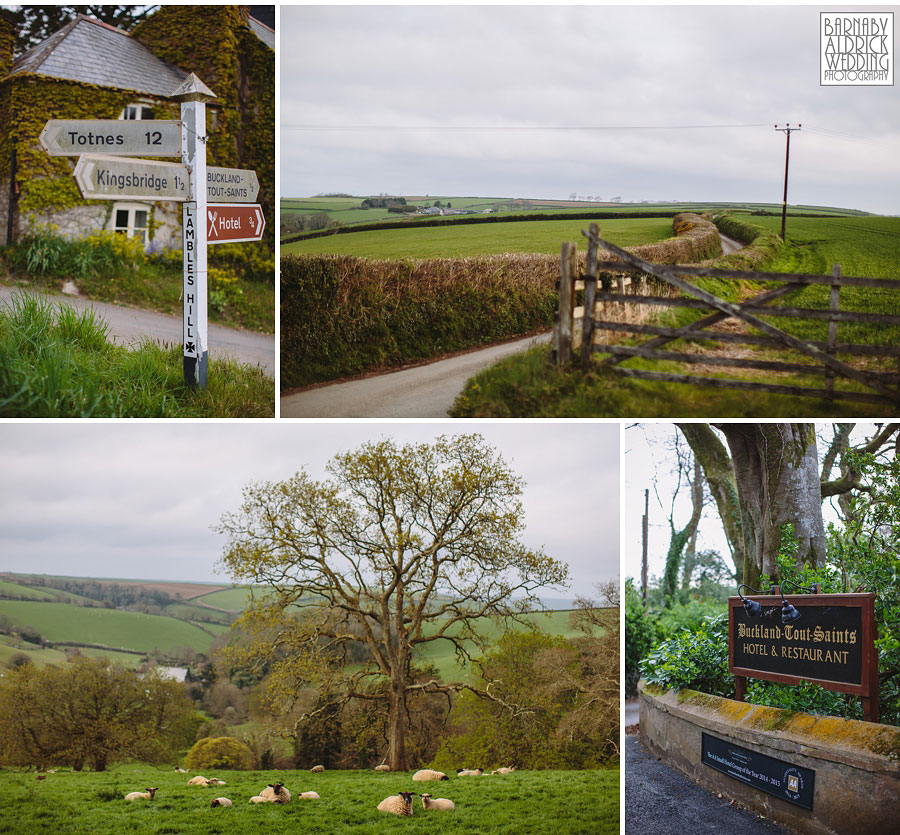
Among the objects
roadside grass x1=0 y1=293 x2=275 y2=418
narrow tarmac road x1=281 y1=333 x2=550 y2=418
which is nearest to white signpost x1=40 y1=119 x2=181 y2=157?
roadside grass x1=0 y1=293 x2=275 y2=418

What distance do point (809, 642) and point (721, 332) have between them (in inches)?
96.6

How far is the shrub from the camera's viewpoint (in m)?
7.07

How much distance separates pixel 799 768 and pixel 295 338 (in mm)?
5088

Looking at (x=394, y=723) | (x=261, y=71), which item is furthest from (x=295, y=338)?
(x=261, y=71)

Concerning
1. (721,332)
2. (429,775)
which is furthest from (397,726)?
(721,332)

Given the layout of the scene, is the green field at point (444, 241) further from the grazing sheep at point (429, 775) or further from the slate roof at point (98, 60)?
the slate roof at point (98, 60)

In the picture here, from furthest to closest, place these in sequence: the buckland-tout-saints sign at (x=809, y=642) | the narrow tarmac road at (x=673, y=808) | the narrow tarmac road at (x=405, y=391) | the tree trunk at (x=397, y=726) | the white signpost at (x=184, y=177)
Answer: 1. the tree trunk at (x=397, y=726)
2. the narrow tarmac road at (x=405, y=391)
3. the narrow tarmac road at (x=673, y=808)
4. the white signpost at (x=184, y=177)
5. the buckland-tout-saints sign at (x=809, y=642)

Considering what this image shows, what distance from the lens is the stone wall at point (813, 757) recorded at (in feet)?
14.8

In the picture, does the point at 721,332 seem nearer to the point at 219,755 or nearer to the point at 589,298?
the point at 589,298

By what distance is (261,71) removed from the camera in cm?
1186

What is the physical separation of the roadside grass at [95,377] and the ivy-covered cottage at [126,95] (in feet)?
17.1

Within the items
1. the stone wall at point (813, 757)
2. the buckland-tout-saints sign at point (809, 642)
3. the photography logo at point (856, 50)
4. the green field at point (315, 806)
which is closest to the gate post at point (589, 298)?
the buckland-tout-saints sign at point (809, 642)

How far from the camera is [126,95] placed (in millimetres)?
11422

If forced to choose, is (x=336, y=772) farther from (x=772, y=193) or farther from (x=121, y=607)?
(x=772, y=193)
